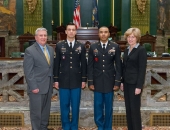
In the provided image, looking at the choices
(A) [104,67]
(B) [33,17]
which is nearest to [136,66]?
(A) [104,67]

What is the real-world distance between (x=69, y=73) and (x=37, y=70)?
0.50 m

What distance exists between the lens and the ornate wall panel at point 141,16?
12492 mm

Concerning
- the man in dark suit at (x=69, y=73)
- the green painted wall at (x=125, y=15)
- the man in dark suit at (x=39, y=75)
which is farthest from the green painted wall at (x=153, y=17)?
the man in dark suit at (x=39, y=75)

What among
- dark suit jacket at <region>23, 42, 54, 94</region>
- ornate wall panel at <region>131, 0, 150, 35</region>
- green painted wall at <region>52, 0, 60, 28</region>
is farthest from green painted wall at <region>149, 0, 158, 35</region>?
dark suit jacket at <region>23, 42, 54, 94</region>

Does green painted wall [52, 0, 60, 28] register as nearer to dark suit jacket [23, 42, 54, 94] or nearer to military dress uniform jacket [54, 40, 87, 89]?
military dress uniform jacket [54, 40, 87, 89]

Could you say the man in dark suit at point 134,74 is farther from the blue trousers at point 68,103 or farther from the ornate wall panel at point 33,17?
the ornate wall panel at point 33,17

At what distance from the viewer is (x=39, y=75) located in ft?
12.5

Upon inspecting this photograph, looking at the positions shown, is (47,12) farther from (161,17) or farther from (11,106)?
(11,106)

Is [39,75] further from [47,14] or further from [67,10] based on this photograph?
[67,10]

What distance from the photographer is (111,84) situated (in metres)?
4.10

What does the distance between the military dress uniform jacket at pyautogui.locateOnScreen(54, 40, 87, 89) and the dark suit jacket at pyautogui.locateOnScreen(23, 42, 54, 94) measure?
0.24 metres

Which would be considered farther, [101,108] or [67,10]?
[67,10]

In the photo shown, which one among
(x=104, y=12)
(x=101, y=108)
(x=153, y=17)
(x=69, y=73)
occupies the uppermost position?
(x=104, y=12)

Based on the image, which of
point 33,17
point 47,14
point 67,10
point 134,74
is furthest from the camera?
point 67,10
